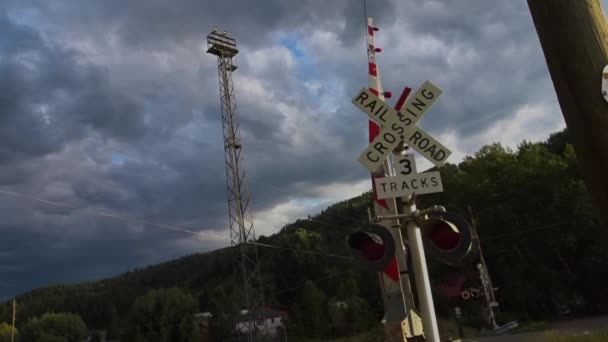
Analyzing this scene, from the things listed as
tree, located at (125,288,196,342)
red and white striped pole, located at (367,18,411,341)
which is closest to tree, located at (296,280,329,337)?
tree, located at (125,288,196,342)

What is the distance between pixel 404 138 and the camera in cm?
375

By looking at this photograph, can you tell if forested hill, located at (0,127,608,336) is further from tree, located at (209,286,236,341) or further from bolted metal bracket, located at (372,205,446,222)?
bolted metal bracket, located at (372,205,446,222)

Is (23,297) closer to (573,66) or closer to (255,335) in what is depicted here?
(255,335)

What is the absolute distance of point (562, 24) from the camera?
1.76 meters

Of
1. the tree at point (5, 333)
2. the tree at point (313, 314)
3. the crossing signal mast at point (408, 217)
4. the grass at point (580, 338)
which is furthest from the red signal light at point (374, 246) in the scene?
the tree at point (5, 333)

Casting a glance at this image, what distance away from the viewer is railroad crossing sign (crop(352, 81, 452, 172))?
3.69 metres

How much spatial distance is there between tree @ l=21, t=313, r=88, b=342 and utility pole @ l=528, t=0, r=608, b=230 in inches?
2969

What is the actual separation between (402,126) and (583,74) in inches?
80.4

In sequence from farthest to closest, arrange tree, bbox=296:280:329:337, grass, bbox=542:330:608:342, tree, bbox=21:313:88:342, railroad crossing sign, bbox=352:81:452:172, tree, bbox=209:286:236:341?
tree, bbox=21:313:88:342
tree, bbox=209:286:236:341
tree, bbox=296:280:329:337
grass, bbox=542:330:608:342
railroad crossing sign, bbox=352:81:452:172

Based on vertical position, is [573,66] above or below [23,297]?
below

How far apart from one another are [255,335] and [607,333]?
2400 centimetres

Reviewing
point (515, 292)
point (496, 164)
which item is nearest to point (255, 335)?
point (515, 292)

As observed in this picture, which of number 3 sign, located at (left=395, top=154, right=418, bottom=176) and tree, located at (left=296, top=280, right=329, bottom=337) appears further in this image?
tree, located at (left=296, top=280, right=329, bottom=337)

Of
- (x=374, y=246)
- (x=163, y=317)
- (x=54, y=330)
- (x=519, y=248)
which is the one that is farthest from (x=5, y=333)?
(x=374, y=246)
